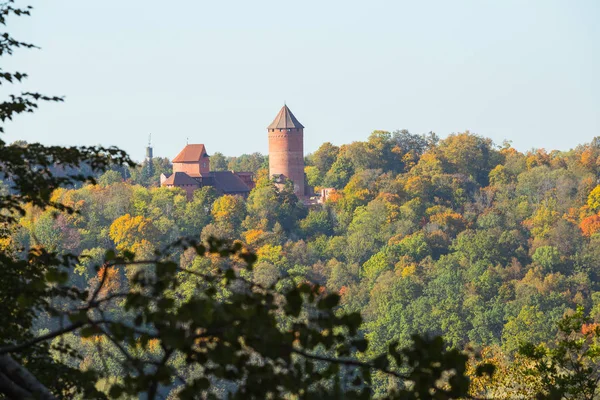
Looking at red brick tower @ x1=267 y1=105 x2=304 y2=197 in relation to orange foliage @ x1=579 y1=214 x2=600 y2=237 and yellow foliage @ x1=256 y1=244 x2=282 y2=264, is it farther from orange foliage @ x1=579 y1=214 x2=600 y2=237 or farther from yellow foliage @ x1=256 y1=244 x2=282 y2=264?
orange foliage @ x1=579 y1=214 x2=600 y2=237

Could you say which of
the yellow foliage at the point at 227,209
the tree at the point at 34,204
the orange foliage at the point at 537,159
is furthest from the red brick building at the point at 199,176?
the tree at the point at 34,204

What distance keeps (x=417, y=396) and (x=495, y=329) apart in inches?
2308

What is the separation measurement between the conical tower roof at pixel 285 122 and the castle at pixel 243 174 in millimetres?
214

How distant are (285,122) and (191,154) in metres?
7.84

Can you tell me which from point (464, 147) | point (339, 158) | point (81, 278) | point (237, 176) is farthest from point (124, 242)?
point (464, 147)

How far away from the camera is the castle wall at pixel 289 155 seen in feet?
285

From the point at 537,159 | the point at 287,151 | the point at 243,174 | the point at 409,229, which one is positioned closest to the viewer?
the point at 409,229

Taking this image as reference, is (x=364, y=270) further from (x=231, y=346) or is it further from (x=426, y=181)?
(x=231, y=346)

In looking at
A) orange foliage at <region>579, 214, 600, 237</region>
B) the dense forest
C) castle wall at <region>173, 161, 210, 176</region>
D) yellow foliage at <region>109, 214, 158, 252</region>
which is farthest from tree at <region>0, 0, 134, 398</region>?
castle wall at <region>173, 161, 210, 176</region>

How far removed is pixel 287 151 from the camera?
87.7 meters

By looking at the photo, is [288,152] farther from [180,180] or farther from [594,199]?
[594,199]

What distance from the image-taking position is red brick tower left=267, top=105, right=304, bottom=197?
285 ft

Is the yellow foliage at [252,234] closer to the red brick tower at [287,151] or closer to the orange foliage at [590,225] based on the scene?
the red brick tower at [287,151]

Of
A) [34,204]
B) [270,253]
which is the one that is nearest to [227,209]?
[270,253]
